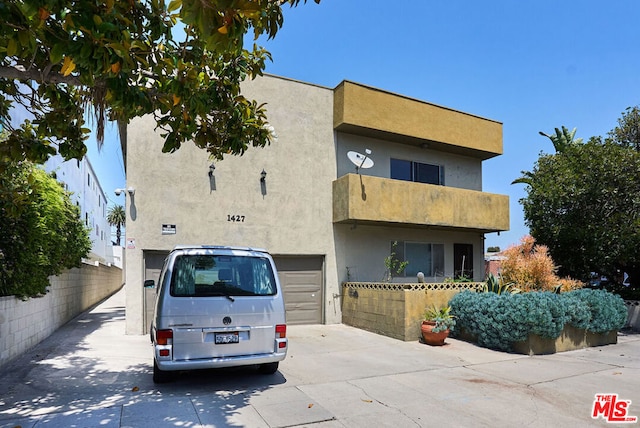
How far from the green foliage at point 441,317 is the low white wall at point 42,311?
833 centimetres

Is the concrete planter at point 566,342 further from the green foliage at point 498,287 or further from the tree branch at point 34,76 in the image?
the tree branch at point 34,76

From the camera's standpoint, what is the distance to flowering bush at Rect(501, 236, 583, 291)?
38.3 feet

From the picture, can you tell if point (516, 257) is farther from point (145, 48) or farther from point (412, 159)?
point (145, 48)

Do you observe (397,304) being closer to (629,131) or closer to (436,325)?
(436,325)

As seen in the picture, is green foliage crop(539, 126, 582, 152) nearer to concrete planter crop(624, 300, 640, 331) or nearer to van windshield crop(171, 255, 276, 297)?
concrete planter crop(624, 300, 640, 331)

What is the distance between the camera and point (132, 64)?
4.15 meters

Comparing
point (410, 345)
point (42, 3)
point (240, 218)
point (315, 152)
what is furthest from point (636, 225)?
point (42, 3)

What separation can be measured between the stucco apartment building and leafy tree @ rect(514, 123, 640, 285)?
4.89ft

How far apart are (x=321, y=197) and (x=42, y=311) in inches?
305

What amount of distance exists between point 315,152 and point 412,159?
3.75m

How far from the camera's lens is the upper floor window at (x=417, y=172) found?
Result: 1466 cm

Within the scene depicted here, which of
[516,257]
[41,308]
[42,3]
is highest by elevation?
[42,3]

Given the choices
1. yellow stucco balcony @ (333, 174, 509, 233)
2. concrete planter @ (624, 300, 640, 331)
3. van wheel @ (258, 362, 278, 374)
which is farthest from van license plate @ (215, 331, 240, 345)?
concrete planter @ (624, 300, 640, 331)

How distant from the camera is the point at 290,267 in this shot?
1292 cm
